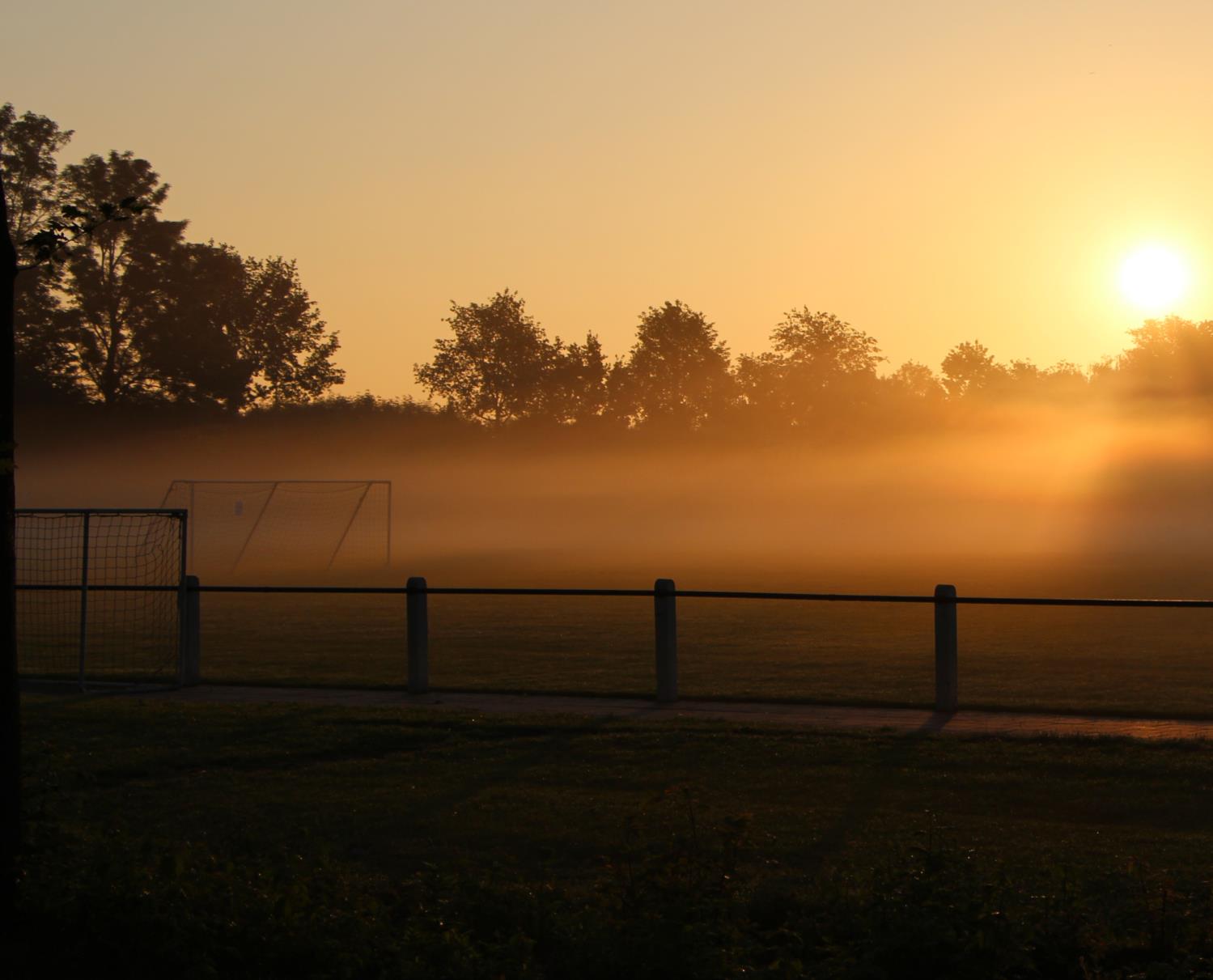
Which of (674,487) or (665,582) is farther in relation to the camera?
(674,487)

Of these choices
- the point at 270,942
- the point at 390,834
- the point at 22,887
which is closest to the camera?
the point at 270,942

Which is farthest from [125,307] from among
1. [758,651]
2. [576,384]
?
[758,651]

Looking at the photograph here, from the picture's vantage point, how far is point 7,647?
6348 millimetres

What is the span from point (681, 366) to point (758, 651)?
3413 inches

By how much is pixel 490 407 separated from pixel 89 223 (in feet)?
336

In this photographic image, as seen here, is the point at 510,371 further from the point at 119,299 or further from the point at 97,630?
the point at 97,630

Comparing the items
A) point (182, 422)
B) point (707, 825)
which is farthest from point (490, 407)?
point (707, 825)

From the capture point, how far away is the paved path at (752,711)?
12117 mm

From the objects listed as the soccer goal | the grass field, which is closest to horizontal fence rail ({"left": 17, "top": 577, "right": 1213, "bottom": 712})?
the grass field

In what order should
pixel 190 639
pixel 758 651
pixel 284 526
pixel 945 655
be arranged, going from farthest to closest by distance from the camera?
pixel 284 526 → pixel 758 651 → pixel 190 639 → pixel 945 655

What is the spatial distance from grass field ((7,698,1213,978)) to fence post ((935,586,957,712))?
1.62 m

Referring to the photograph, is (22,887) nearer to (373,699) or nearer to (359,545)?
(373,699)

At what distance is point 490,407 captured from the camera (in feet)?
358

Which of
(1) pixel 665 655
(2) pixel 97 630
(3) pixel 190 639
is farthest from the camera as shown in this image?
(2) pixel 97 630
